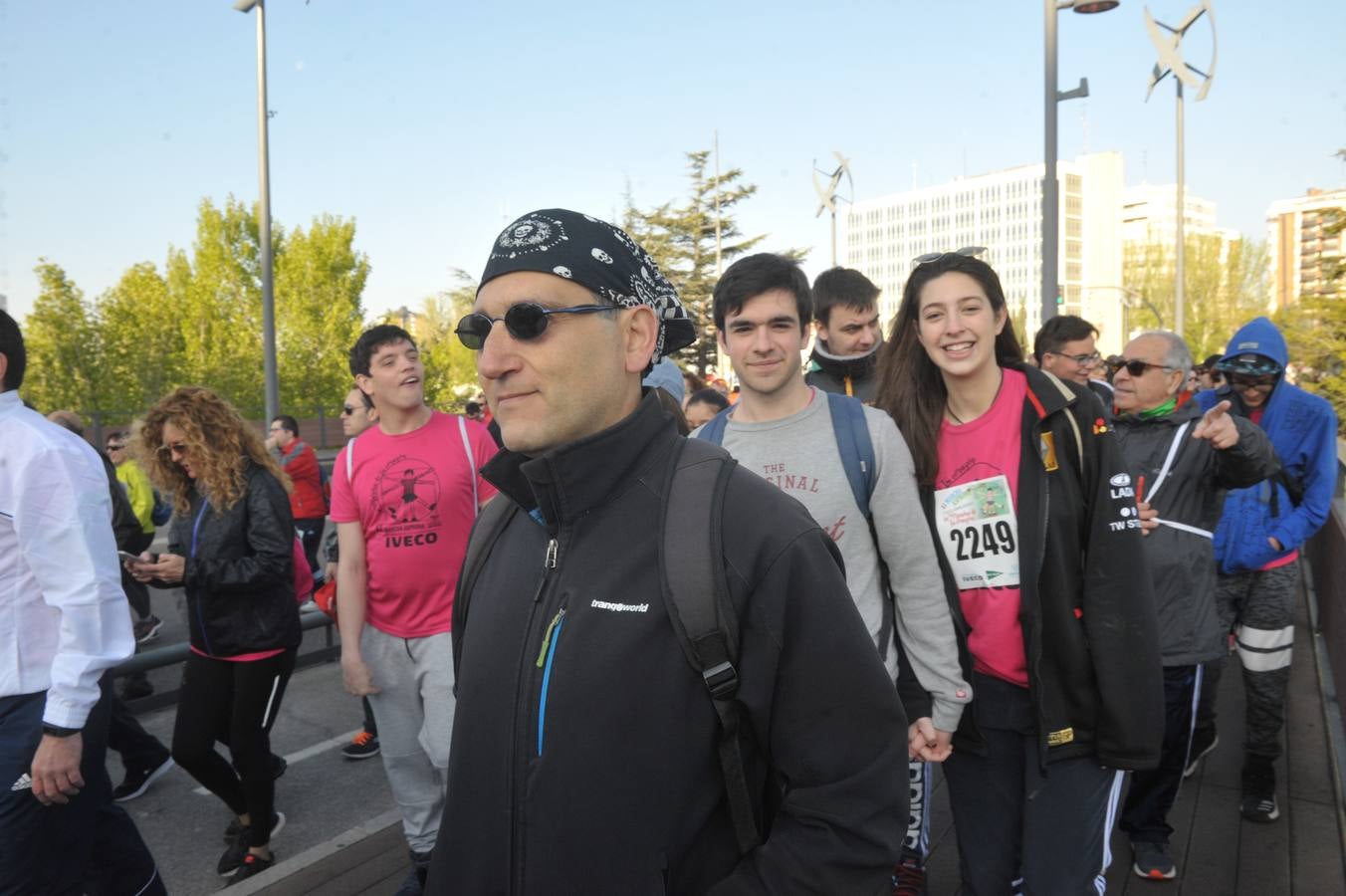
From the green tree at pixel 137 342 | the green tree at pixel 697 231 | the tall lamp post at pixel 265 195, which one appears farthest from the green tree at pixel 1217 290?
the tall lamp post at pixel 265 195

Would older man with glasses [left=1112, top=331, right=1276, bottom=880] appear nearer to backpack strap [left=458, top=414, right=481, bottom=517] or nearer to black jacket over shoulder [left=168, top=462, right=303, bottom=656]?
backpack strap [left=458, top=414, right=481, bottom=517]

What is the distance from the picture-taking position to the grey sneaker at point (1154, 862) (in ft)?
12.7

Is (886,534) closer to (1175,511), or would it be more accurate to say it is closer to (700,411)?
(1175,511)

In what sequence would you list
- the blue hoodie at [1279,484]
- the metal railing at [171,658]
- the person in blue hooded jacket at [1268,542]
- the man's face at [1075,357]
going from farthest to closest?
the man's face at [1075,357], the metal railing at [171,658], the blue hoodie at [1279,484], the person in blue hooded jacket at [1268,542]

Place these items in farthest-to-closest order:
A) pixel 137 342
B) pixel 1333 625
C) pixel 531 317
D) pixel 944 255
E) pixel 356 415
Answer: pixel 137 342
pixel 356 415
pixel 1333 625
pixel 944 255
pixel 531 317

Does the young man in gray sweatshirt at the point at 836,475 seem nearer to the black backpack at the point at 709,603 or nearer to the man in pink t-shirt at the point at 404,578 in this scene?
the black backpack at the point at 709,603

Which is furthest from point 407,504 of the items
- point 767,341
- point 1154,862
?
point 1154,862

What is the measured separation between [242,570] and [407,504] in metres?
0.89

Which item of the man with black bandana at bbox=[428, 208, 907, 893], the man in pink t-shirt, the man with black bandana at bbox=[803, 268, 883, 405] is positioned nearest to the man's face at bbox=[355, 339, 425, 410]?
the man in pink t-shirt

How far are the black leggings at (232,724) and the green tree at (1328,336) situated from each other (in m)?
10.1

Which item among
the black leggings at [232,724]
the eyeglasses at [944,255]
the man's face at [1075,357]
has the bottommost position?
the black leggings at [232,724]

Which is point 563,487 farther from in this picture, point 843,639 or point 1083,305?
point 1083,305

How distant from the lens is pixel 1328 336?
12.5 meters

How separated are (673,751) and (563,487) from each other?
46cm
